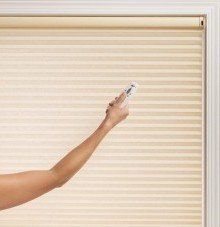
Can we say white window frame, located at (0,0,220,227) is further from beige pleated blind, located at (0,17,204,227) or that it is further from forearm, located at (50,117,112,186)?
forearm, located at (50,117,112,186)

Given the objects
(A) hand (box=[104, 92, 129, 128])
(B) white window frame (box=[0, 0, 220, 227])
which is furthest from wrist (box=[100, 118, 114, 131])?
(B) white window frame (box=[0, 0, 220, 227])

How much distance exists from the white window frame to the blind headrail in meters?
0.02

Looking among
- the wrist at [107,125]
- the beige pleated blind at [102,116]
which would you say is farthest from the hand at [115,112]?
the beige pleated blind at [102,116]

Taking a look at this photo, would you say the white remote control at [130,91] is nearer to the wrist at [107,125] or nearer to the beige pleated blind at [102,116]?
the wrist at [107,125]

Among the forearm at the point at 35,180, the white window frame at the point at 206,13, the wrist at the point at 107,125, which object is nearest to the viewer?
the forearm at the point at 35,180

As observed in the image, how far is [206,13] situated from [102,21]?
1.26 feet

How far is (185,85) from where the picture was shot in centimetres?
161

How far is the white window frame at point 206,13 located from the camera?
1551 millimetres

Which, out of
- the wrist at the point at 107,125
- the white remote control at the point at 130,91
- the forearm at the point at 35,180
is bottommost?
the forearm at the point at 35,180

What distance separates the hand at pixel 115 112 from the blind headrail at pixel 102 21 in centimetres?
39

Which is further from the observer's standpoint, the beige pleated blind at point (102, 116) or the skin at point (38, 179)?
the beige pleated blind at point (102, 116)

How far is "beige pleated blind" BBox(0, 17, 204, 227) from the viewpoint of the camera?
5.28 ft

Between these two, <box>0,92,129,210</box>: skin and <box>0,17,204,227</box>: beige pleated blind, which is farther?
<box>0,17,204,227</box>: beige pleated blind

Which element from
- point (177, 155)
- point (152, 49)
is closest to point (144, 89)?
point (152, 49)
